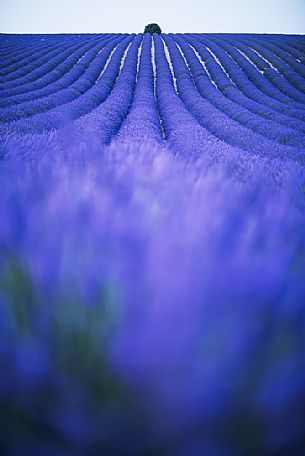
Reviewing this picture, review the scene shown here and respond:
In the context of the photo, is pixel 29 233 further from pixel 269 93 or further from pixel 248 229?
pixel 269 93

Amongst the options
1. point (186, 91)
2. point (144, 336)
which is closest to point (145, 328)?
point (144, 336)

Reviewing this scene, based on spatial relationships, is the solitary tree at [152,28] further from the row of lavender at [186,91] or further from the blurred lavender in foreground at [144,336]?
the blurred lavender in foreground at [144,336]

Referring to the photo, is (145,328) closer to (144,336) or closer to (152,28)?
(144,336)

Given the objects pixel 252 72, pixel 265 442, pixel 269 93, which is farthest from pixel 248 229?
pixel 252 72

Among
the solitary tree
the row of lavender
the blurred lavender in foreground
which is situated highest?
the solitary tree

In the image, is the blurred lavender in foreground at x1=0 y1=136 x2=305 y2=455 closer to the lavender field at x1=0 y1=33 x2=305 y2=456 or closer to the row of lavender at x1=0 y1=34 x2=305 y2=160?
the lavender field at x1=0 y1=33 x2=305 y2=456

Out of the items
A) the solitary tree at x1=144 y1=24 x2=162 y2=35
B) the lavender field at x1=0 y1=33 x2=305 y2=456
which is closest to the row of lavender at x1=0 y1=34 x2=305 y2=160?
the lavender field at x1=0 y1=33 x2=305 y2=456

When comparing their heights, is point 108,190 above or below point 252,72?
below

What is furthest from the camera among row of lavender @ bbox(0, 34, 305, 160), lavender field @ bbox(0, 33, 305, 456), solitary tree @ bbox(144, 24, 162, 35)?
solitary tree @ bbox(144, 24, 162, 35)

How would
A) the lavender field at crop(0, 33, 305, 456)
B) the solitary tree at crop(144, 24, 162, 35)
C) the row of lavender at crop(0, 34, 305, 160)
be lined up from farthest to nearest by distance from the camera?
the solitary tree at crop(144, 24, 162, 35)
the row of lavender at crop(0, 34, 305, 160)
the lavender field at crop(0, 33, 305, 456)
